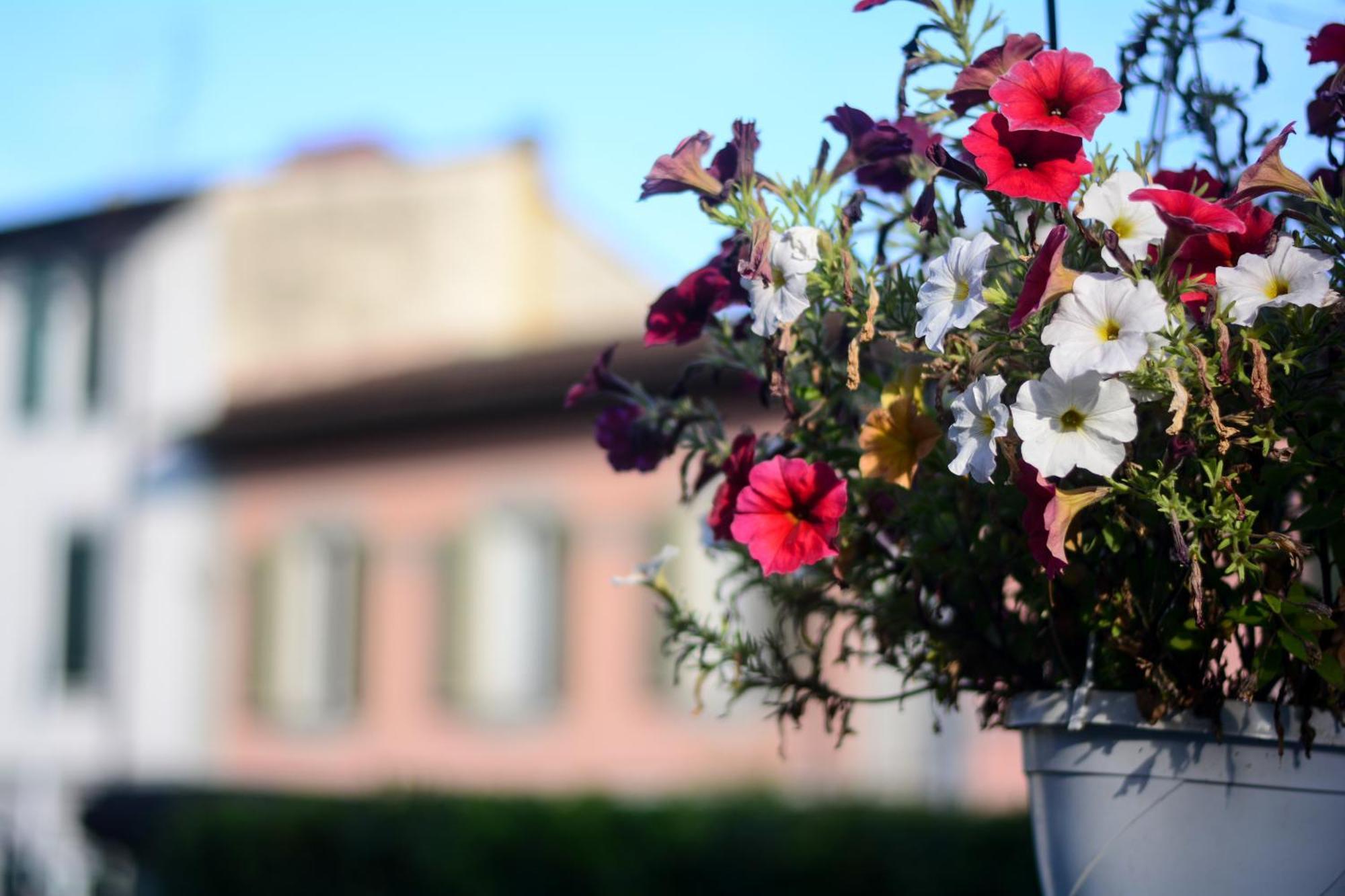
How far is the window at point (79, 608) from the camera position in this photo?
55.1 feet

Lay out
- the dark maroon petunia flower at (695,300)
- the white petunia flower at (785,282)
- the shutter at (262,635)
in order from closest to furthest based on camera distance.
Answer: the white petunia flower at (785,282) → the dark maroon petunia flower at (695,300) → the shutter at (262,635)

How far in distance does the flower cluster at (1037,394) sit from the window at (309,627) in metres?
13.0

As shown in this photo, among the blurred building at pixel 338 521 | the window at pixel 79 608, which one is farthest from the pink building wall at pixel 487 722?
the window at pixel 79 608

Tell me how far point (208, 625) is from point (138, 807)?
5.31 meters

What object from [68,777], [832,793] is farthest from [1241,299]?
[68,777]

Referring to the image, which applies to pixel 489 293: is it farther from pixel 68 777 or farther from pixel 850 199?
pixel 850 199

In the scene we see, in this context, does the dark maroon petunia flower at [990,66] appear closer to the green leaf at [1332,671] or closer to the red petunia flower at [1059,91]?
the red petunia flower at [1059,91]

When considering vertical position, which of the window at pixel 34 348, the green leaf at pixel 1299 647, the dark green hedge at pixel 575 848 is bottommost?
the dark green hedge at pixel 575 848

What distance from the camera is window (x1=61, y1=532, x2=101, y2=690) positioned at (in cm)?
1680

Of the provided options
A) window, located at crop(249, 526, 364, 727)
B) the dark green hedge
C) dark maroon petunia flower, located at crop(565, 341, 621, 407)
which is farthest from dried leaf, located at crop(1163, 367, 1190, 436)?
window, located at crop(249, 526, 364, 727)

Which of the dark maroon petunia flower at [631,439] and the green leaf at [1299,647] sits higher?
the dark maroon petunia flower at [631,439]

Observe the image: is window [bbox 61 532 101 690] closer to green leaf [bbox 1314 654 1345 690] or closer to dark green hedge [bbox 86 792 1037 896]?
dark green hedge [bbox 86 792 1037 896]

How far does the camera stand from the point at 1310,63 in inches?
66.2

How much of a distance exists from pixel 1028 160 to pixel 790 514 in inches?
15.3
